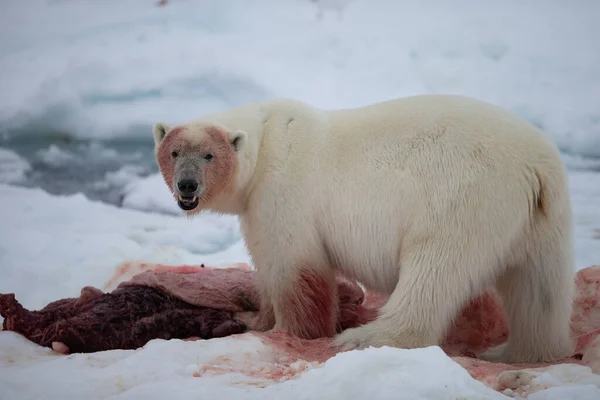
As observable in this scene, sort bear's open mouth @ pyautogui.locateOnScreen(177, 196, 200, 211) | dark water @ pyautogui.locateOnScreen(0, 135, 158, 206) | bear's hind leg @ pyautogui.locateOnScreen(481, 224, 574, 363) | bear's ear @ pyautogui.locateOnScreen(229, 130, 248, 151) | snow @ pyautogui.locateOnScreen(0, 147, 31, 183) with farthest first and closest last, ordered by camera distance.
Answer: dark water @ pyautogui.locateOnScreen(0, 135, 158, 206) → snow @ pyautogui.locateOnScreen(0, 147, 31, 183) → bear's ear @ pyautogui.locateOnScreen(229, 130, 248, 151) → bear's open mouth @ pyautogui.locateOnScreen(177, 196, 200, 211) → bear's hind leg @ pyautogui.locateOnScreen(481, 224, 574, 363)

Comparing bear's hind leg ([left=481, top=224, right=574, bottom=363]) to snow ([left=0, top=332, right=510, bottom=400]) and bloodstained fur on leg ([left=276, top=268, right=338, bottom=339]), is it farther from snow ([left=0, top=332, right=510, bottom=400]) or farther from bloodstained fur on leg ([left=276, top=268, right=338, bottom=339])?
snow ([left=0, top=332, right=510, bottom=400])

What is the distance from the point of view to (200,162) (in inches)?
174

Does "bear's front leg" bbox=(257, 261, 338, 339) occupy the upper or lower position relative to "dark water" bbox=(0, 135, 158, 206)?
lower

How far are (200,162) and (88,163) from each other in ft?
12.9

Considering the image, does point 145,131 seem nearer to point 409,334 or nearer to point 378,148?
point 378,148

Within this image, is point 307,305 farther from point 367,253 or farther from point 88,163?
point 88,163

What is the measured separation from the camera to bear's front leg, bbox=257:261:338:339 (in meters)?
4.54

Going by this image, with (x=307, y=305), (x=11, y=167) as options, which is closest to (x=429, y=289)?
(x=307, y=305)

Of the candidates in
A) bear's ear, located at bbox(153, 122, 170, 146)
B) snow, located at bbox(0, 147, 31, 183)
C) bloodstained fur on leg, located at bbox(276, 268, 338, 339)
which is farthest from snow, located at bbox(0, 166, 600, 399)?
bear's ear, located at bbox(153, 122, 170, 146)

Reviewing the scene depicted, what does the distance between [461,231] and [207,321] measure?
1955 mm

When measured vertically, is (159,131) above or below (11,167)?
below

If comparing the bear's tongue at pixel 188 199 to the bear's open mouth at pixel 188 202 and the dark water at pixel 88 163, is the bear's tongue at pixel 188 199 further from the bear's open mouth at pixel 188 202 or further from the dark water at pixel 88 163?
the dark water at pixel 88 163

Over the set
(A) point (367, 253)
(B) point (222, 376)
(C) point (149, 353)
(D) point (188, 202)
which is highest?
(D) point (188, 202)

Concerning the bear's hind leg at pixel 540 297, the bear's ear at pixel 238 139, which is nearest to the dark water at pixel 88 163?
the bear's ear at pixel 238 139
